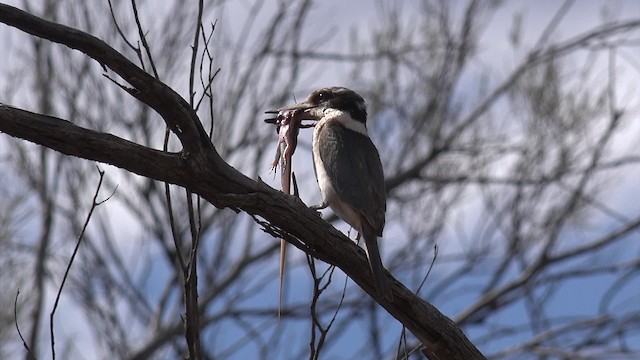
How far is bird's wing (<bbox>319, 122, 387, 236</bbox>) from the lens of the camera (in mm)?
4273

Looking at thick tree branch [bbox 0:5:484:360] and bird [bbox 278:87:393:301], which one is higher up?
bird [bbox 278:87:393:301]

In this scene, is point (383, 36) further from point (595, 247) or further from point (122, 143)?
point (122, 143)

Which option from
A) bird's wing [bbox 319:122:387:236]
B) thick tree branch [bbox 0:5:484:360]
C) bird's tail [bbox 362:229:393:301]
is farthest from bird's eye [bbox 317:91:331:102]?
thick tree branch [bbox 0:5:484:360]

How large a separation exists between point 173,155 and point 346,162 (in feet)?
5.00

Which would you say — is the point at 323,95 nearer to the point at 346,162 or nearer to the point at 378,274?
the point at 346,162

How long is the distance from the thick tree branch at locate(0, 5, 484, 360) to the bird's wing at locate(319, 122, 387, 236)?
2.44 feet

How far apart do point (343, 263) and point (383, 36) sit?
580 centimetres

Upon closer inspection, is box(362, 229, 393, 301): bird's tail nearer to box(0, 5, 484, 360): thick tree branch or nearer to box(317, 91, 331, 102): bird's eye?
box(0, 5, 484, 360): thick tree branch

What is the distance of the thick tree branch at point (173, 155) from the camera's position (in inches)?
115

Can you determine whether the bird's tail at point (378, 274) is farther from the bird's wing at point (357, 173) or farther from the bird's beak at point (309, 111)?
the bird's beak at point (309, 111)

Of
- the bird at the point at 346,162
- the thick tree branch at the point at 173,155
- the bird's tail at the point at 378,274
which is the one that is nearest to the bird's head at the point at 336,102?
the bird at the point at 346,162

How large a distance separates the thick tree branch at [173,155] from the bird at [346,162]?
18.3 inches

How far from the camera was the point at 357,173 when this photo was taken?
14.7 ft

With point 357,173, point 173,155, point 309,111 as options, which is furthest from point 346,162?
point 173,155
